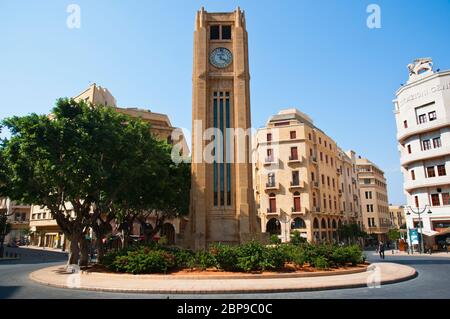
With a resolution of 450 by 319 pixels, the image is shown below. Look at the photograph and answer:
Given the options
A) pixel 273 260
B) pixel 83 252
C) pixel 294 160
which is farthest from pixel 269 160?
pixel 273 260

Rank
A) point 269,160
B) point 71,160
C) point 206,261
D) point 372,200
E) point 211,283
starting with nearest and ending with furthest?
1. point 211,283
2. point 206,261
3. point 71,160
4. point 269,160
5. point 372,200

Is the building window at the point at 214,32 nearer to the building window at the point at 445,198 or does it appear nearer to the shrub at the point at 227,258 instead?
the shrub at the point at 227,258

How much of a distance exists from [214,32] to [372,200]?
64.3m

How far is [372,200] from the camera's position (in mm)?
80625

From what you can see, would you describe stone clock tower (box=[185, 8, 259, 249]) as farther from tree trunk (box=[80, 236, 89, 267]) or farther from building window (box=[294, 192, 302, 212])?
building window (box=[294, 192, 302, 212])

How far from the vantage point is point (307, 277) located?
53.4 feet

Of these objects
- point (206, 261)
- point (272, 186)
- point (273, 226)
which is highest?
point (272, 186)

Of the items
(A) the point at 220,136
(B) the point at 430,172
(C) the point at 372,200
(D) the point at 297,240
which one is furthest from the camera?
(C) the point at 372,200

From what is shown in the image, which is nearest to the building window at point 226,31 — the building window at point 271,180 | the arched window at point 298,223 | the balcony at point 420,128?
the building window at point 271,180

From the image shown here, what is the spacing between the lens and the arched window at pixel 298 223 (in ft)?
167

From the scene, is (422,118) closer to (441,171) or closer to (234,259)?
(441,171)

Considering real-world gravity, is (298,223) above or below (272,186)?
below

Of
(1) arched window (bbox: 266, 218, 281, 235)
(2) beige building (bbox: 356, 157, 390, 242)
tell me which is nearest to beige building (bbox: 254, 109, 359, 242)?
(1) arched window (bbox: 266, 218, 281, 235)

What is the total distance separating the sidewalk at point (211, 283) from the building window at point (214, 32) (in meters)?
24.8
